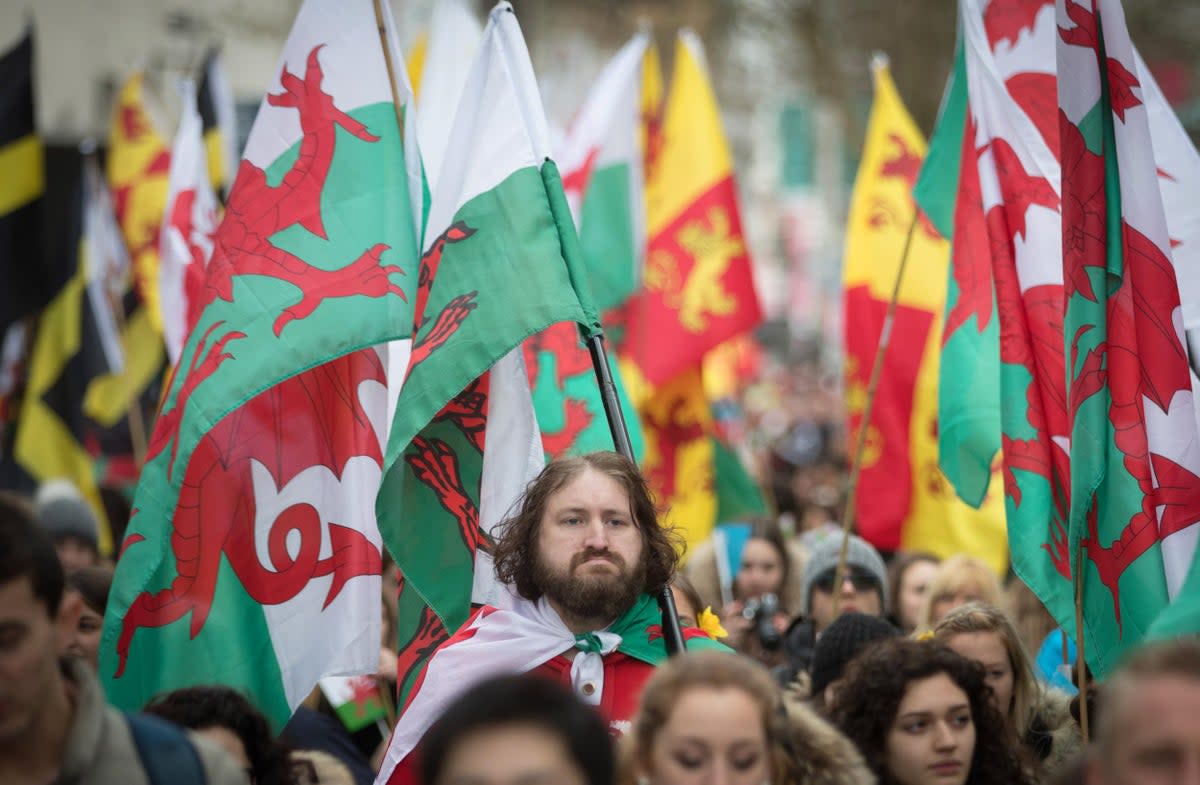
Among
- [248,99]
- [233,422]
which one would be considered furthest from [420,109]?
[248,99]

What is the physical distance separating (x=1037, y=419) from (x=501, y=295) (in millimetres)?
1796

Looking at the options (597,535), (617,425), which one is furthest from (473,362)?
(597,535)

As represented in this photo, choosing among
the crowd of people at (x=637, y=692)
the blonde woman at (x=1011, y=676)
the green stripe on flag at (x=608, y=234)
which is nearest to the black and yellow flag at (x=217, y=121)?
the green stripe on flag at (x=608, y=234)

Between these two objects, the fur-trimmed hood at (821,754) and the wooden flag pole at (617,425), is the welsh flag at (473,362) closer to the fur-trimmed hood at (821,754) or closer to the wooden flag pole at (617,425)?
the wooden flag pole at (617,425)

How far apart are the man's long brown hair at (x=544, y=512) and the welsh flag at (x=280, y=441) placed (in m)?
0.70

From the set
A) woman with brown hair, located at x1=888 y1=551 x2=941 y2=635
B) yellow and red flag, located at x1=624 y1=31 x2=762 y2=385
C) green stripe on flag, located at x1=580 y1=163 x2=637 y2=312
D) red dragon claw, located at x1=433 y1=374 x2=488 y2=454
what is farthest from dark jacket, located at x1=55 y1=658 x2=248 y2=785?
green stripe on flag, located at x1=580 y1=163 x2=637 y2=312

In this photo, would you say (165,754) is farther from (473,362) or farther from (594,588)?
(473,362)

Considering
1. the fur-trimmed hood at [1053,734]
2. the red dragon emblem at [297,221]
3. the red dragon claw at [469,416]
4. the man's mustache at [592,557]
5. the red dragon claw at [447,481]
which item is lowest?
the fur-trimmed hood at [1053,734]

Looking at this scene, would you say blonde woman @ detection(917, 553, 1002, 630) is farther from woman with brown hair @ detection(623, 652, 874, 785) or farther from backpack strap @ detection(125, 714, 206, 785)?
backpack strap @ detection(125, 714, 206, 785)

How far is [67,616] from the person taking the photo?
2.96m

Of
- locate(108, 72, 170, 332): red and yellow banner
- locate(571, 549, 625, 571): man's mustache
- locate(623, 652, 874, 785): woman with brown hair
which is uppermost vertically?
locate(108, 72, 170, 332): red and yellow banner

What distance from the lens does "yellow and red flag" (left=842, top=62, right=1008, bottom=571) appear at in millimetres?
8008

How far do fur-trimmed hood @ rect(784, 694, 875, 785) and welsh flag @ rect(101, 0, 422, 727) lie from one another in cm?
179

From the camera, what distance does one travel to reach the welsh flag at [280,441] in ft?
Result: 15.6
